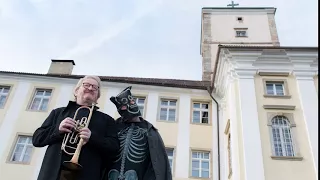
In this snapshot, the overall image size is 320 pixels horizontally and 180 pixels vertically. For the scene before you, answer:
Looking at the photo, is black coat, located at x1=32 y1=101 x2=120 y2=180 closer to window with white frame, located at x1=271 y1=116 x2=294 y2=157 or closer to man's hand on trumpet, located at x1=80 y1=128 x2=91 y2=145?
man's hand on trumpet, located at x1=80 y1=128 x2=91 y2=145

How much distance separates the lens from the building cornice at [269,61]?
1423 cm

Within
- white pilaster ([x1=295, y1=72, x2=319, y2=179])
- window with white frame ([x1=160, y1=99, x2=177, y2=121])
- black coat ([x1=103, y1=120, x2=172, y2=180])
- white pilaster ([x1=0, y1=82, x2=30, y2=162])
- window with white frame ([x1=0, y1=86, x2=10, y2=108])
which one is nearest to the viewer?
black coat ([x1=103, y1=120, x2=172, y2=180])

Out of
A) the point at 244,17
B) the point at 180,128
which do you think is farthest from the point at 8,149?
the point at 244,17

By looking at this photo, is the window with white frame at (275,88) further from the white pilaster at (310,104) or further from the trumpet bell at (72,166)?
the trumpet bell at (72,166)

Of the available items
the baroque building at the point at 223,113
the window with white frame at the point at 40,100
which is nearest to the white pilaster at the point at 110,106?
the baroque building at the point at 223,113

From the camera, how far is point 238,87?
46.1ft

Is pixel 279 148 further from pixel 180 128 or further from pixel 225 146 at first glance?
pixel 180 128

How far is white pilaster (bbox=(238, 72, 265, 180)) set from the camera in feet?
39.1

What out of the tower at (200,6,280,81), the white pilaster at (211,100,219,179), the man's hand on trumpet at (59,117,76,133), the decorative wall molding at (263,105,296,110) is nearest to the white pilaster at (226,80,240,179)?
the decorative wall molding at (263,105,296,110)

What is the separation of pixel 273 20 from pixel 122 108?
23.9 meters

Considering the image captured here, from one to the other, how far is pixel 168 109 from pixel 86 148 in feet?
47.1

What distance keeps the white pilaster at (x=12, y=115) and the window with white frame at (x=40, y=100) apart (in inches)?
18.0

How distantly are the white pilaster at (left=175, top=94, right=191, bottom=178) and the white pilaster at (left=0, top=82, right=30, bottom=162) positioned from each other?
753 centimetres

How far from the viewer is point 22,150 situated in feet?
51.6
